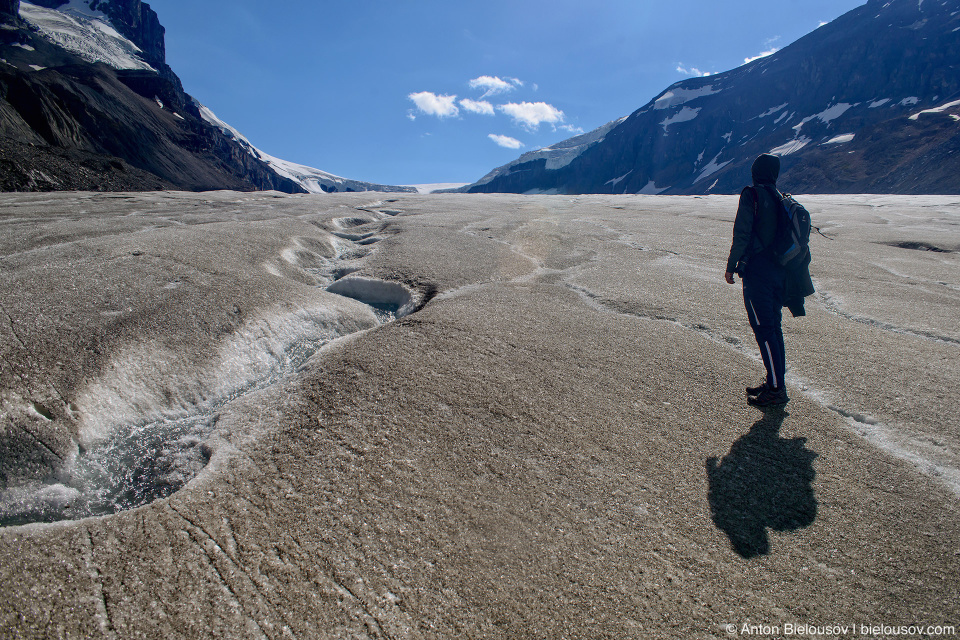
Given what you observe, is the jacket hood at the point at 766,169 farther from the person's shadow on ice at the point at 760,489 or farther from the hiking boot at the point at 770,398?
the person's shadow on ice at the point at 760,489

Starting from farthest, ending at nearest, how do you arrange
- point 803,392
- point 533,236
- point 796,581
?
point 533,236 < point 803,392 < point 796,581

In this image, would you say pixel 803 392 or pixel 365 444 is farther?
pixel 803 392

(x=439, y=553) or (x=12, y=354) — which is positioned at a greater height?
(x=12, y=354)

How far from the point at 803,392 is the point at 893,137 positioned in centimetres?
11185

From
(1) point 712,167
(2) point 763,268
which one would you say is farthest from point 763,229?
(1) point 712,167

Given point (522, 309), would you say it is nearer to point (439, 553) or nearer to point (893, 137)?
point (439, 553)

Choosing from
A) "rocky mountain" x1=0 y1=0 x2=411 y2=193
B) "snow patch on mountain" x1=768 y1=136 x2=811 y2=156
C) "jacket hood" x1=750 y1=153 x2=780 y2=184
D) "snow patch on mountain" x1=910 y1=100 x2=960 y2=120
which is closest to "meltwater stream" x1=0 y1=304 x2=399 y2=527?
→ "jacket hood" x1=750 y1=153 x2=780 y2=184

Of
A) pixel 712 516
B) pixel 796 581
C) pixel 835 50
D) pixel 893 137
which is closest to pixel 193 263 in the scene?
pixel 712 516

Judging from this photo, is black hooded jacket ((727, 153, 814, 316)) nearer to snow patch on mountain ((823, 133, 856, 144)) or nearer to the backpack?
the backpack

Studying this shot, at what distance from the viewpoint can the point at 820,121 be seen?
110 metres

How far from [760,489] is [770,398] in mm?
1176

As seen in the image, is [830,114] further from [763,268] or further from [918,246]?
[763,268]

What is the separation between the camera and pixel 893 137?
8012cm

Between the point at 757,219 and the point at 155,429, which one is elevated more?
the point at 757,219
